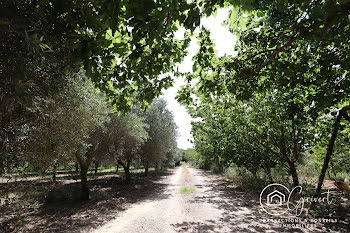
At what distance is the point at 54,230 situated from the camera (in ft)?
22.2

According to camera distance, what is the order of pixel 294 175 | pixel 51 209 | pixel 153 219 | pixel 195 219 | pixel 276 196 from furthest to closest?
pixel 276 196 → pixel 294 175 → pixel 51 209 → pixel 153 219 → pixel 195 219

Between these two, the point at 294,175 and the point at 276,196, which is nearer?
the point at 294,175

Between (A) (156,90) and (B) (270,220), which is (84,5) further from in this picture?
(B) (270,220)

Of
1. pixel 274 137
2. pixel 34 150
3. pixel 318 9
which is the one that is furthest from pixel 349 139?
pixel 34 150

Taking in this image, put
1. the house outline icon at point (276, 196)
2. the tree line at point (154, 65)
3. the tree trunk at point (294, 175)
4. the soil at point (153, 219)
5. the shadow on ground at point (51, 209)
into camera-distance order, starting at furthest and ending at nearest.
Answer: the house outline icon at point (276, 196)
the tree trunk at point (294, 175)
the soil at point (153, 219)
the shadow on ground at point (51, 209)
the tree line at point (154, 65)

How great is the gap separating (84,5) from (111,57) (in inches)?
42.3

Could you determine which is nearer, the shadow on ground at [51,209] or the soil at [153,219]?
the shadow on ground at [51,209]

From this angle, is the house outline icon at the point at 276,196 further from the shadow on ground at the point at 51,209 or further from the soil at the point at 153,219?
the shadow on ground at the point at 51,209

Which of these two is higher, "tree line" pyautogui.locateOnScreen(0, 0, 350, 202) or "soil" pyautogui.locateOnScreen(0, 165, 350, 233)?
"tree line" pyautogui.locateOnScreen(0, 0, 350, 202)

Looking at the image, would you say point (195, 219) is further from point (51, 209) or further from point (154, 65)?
point (51, 209)

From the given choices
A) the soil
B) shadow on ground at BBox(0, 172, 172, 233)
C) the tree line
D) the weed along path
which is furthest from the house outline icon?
shadow on ground at BBox(0, 172, 172, 233)

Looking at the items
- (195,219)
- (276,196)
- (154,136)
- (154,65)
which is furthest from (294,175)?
(154,136)

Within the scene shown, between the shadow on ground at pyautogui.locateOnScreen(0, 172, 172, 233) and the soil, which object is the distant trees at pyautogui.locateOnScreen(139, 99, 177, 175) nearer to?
the shadow on ground at pyautogui.locateOnScreen(0, 172, 172, 233)

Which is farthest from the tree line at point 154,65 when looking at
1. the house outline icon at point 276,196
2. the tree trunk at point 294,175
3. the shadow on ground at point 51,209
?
the house outline icon at point 276,196
